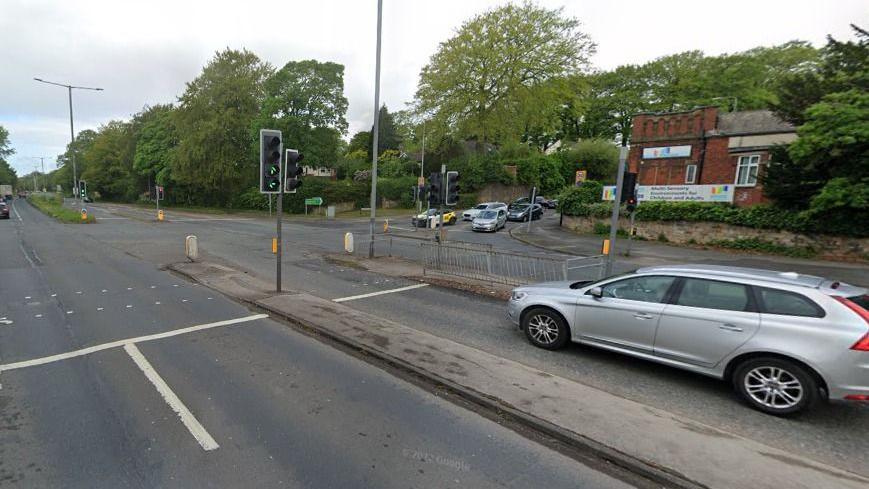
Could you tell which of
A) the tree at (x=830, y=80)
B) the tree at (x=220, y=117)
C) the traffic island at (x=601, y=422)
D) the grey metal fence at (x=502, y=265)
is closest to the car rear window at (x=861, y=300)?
the traffic island at (x=601, y=422)

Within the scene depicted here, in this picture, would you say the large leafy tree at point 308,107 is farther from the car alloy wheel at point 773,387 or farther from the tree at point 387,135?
the car alloy wheel at point 773,387

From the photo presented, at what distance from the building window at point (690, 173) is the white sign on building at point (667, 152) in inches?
31.9

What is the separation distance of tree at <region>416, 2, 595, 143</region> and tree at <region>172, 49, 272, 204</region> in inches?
763

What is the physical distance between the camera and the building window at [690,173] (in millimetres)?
27059

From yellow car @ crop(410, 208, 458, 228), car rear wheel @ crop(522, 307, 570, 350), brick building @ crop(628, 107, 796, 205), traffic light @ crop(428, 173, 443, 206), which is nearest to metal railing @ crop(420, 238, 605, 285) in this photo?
traffic light @ crop(428, 173, 443, 206)

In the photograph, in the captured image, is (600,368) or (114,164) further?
(114,164)

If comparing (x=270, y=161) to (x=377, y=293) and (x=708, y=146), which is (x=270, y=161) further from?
(x=708, y=146)

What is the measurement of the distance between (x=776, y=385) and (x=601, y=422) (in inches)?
80.1

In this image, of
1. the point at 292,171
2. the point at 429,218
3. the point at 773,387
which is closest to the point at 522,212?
the point at 429,218

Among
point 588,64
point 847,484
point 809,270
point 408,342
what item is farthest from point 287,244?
point 588,64

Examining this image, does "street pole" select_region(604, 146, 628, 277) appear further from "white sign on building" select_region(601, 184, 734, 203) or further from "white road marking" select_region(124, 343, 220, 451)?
"white sign on building" select_region(601, 184, 734, 203)

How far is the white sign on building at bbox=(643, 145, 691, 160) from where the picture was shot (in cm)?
2727

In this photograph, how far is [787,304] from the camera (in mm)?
4379

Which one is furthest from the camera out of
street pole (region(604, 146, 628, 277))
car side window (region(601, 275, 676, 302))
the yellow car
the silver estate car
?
the yellow car
